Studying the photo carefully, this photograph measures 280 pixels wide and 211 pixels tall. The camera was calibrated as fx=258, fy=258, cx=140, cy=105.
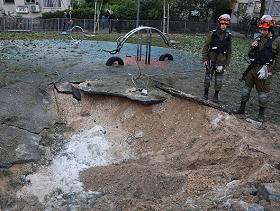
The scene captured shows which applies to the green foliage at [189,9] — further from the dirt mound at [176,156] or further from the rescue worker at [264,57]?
the rescue worker at [264,57]

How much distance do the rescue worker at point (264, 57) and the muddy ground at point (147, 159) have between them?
72 centimetres

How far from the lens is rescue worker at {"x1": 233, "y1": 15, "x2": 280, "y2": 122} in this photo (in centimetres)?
491

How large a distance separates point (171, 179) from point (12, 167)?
103 inches

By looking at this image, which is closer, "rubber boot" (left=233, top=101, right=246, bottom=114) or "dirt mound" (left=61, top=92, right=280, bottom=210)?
"dirt mound" (left=61, top=92, right=280, bottom=210)

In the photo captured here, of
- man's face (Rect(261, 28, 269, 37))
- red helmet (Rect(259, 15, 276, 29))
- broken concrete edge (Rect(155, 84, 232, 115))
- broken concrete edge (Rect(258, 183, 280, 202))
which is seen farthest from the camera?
broken concrete edge (Rect(155, 84, 232, 115))

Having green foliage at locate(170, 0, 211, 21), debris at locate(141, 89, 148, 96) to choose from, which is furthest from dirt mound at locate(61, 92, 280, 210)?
green foliage at locate(170, 0, 211, 21)

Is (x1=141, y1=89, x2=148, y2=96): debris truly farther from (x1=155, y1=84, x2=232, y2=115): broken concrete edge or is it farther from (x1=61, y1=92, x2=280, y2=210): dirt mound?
(x1=155, y1=84, x2=232, y2=115): broken concrete edge

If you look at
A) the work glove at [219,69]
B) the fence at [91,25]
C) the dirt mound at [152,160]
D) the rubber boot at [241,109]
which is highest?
the fence at [91,25]

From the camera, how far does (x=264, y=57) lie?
197 inches

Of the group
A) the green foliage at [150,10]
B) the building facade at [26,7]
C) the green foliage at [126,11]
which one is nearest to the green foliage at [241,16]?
the green foliage at [150,10]

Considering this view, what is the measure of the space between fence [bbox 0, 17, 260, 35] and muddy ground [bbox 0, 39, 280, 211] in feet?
46.6

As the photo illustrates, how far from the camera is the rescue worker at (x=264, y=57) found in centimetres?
491

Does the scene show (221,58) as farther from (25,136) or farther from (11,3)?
(11,3)

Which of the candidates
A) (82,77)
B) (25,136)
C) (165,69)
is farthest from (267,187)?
(165,69)
